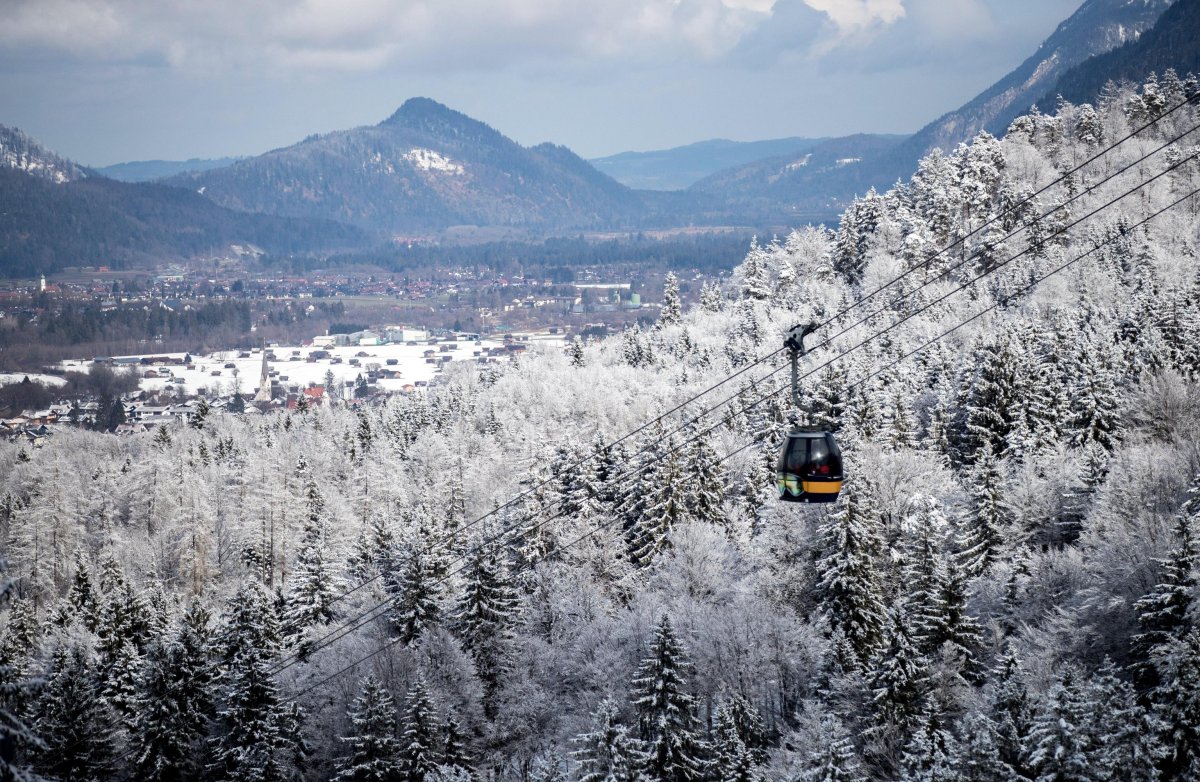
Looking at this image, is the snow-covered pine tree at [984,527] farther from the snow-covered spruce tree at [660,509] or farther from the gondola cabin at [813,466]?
the gondola cabin at [813,466]

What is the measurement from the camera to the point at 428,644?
41.0 metres

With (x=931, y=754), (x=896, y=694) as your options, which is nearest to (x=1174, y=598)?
(x=896, y=694)

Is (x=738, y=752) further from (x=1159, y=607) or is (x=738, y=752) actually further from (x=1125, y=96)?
(x=1125, y=96)

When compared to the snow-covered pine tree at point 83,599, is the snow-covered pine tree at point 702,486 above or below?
above

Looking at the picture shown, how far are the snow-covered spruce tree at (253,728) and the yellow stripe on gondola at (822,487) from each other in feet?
89.7

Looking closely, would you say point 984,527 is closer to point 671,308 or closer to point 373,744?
point 373,744

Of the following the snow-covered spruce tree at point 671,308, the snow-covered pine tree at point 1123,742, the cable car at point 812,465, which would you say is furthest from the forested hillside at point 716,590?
the snow-covered spruce tree at point 671,308

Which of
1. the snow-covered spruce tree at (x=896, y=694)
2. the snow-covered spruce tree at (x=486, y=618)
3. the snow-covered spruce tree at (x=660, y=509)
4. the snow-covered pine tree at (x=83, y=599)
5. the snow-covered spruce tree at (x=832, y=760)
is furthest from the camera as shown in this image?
the snow-covered pine tree at (x=83, y=599)

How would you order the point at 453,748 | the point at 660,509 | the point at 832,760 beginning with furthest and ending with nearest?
1. the point at 660,509
2. the point at 453,748
3. the point at 832,760

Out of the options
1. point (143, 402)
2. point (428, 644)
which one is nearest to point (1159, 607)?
point (428, 644)

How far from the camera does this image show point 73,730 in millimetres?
38062

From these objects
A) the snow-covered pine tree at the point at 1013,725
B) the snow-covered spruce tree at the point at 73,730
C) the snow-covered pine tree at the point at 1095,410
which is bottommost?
the snow-covered spruce tree at the point at 73,730

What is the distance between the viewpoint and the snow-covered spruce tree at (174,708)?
38.4 meters

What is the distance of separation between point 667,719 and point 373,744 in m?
10.9
